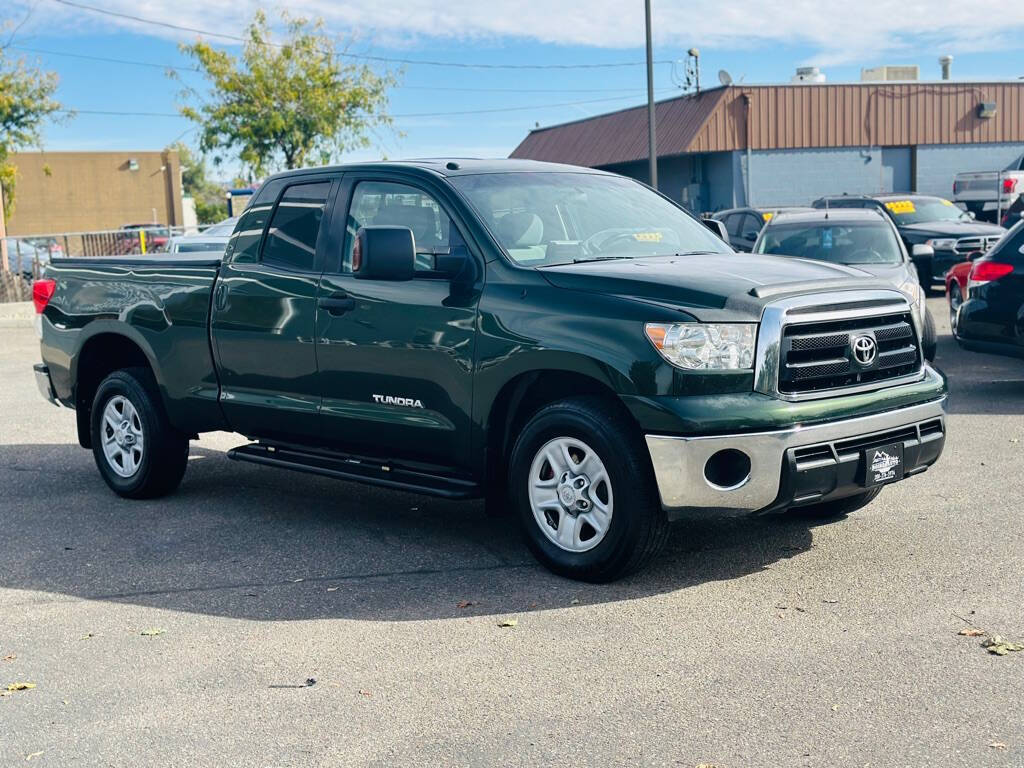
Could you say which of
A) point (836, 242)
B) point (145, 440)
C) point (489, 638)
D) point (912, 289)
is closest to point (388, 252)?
point (489, 638)

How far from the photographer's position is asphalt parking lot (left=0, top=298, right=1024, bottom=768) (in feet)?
13.8

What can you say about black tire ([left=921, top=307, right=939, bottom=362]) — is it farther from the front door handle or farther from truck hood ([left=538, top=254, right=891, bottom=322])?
the front door handle

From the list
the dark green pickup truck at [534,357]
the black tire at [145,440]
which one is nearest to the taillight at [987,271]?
the dark green pickup truck at [534,357]

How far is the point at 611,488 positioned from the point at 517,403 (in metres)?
0.74

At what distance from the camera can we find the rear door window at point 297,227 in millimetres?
7195

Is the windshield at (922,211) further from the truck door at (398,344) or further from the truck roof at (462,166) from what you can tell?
the truck door at (398,344)

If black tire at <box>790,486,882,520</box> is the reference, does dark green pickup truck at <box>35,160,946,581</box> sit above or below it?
above

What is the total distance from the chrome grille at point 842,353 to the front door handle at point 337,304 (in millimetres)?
2335

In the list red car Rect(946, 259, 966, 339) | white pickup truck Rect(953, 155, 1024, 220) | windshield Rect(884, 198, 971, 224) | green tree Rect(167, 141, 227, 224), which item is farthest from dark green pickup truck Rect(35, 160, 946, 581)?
green tree Rect(167, 141, 227, 224)

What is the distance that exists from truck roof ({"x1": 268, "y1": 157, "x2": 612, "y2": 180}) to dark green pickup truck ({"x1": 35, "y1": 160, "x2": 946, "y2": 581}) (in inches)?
1.1

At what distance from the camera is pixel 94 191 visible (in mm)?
72688

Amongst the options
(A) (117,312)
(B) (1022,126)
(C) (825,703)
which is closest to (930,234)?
(A) (117,312)

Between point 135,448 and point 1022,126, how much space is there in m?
43.0

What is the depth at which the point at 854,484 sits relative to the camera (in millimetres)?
5758
